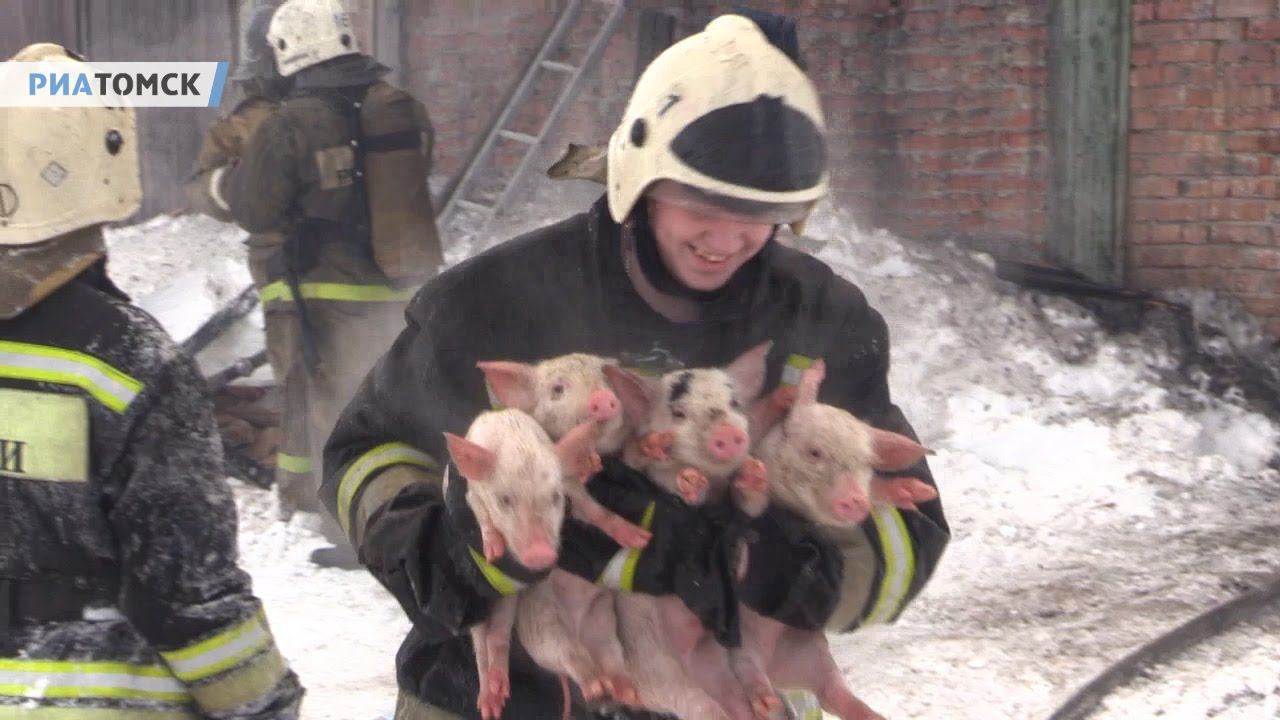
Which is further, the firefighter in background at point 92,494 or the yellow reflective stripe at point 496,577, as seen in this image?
the firefighter in background at point 92,494

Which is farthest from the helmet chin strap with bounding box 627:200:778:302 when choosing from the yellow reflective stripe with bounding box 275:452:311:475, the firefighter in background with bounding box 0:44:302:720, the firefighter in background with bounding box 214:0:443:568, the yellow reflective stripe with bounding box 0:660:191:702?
the yellow reflective stripe with bounding box 275:452:311:475

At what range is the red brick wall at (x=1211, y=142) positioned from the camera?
23.4 ft

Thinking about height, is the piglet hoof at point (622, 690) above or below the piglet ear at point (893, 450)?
below

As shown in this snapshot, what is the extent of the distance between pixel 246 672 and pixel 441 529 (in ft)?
1.59

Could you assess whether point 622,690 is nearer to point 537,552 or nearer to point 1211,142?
point 537,552

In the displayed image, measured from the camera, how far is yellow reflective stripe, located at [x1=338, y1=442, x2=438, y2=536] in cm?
263

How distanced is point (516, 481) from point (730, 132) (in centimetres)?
68

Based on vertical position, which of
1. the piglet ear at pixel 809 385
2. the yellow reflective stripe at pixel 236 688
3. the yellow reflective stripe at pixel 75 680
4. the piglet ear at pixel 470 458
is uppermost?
the piglet ear at pixel 809 385

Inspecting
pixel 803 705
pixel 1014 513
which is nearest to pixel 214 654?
pixel 803 705

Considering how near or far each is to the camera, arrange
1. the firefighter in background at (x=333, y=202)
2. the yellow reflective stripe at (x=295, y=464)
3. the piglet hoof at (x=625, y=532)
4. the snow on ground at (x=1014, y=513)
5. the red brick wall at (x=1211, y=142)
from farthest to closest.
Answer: the red brick wall at (x=1211, y=142) < the yellow reflective stripe at (x=295, y=464) < the firefighter in background at (x=333, y=202) < the snow on ground at (x=1014, y=513) < the piglet hoof at (x=625, y=532)

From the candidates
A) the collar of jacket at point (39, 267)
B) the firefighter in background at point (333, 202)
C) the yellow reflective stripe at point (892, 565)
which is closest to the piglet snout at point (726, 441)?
the yellow reflective stripe at point (892, 565)

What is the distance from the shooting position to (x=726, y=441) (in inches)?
97.1

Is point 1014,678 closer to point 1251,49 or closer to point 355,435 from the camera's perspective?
point 355,435

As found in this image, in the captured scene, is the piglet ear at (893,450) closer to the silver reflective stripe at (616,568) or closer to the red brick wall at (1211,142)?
the silver reflective stripe at (616,568)
